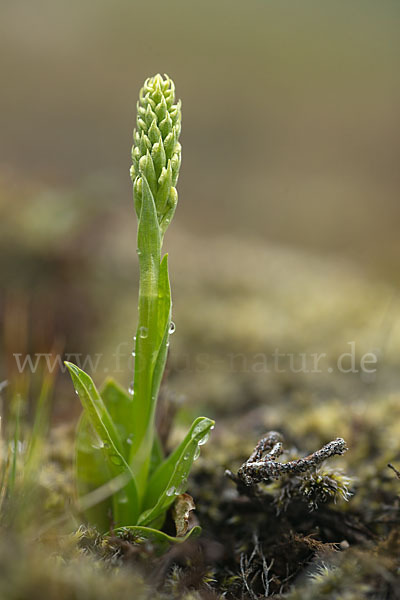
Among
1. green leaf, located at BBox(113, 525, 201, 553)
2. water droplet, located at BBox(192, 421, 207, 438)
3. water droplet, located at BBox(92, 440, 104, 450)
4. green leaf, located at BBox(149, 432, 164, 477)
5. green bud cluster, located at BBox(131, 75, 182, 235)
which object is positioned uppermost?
green bud cluster, located at BBox(131, 75, 182, 235)

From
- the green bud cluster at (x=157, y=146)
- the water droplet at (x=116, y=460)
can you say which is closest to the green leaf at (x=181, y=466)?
the water droplet at (x=116, y=460)

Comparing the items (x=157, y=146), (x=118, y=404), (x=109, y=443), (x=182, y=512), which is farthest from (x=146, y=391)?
(x=157, y=146)

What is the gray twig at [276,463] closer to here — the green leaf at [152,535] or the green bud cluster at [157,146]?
the green leaf at [152,535]

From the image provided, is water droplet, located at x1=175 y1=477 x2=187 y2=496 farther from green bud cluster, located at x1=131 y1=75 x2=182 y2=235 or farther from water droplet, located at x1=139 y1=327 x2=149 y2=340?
green bud cluster, located at x1=131 y1=75 x2=182 y2=235

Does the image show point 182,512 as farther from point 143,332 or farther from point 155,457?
point 143,332

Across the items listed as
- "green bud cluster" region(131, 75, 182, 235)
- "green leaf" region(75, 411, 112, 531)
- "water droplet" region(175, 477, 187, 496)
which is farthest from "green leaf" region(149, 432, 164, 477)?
"green bud cluster" region(131, 75, 182, 235)

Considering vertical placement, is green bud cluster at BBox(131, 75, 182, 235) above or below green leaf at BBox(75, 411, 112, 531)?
above

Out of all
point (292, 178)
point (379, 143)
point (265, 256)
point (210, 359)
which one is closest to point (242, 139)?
point (292, 178)
